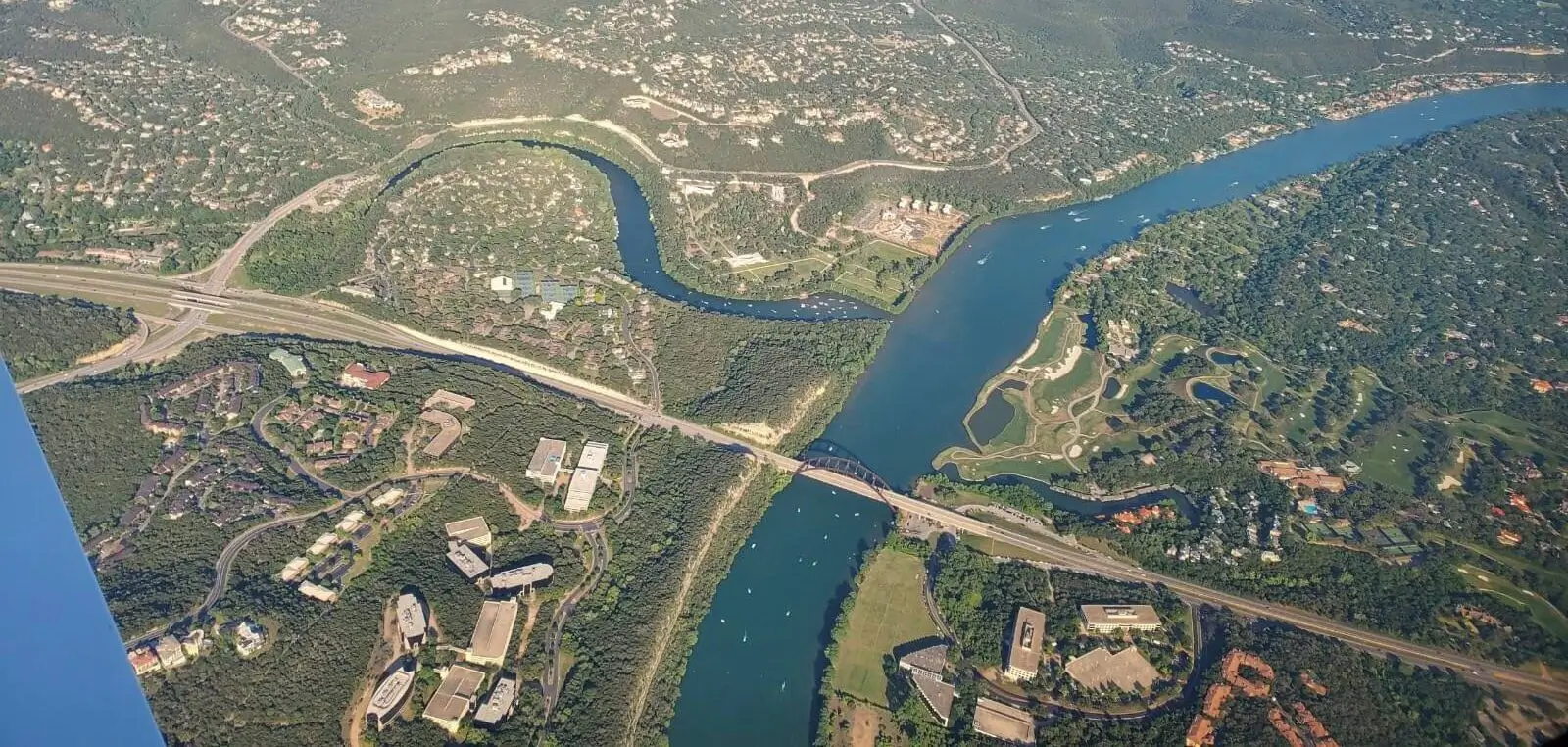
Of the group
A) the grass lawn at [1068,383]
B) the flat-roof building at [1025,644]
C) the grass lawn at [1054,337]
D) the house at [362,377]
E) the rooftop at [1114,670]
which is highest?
the house at [362,377]

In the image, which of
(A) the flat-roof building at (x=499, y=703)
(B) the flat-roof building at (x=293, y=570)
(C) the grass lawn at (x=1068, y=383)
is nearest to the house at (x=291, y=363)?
(B) the flat-roof building at (x=293, y=570)

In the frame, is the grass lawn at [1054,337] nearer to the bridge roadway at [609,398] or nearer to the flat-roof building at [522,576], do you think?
the bridge roadway at [609,398]

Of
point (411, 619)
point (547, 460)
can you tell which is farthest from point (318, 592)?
point (547, 460)

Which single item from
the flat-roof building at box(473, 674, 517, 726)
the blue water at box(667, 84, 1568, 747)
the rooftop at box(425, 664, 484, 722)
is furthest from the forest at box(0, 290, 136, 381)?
the blue water at box(667, 84, 1568, 747)

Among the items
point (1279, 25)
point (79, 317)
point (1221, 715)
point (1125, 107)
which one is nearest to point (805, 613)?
point (1221, 715)

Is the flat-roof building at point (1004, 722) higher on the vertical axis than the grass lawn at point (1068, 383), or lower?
lower

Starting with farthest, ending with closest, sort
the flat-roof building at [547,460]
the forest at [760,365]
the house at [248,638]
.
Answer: the forest at [760,365] < the flat-roof building at [547,460] < the house at [248,638]

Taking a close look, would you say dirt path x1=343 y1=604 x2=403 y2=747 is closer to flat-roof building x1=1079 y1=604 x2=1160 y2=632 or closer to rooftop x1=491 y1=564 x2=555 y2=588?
rooftop x1=491 y1=564 x2=555 y2=588
